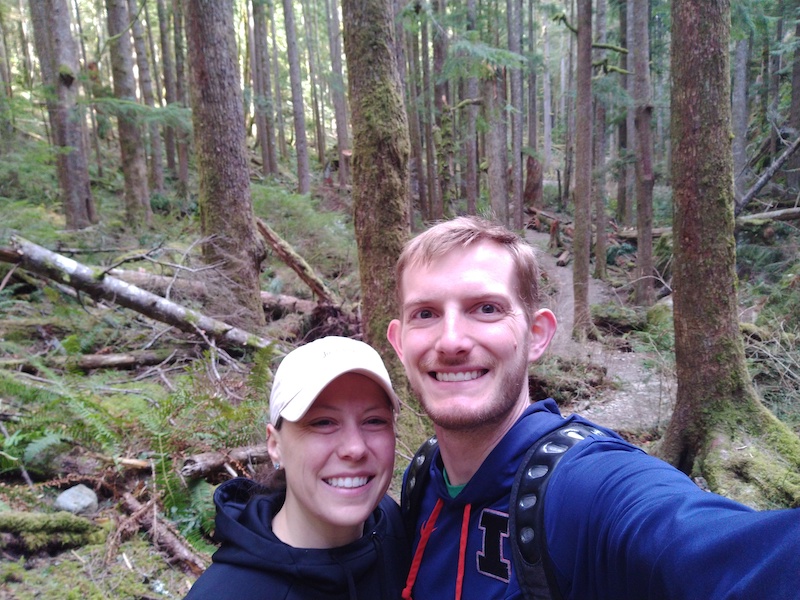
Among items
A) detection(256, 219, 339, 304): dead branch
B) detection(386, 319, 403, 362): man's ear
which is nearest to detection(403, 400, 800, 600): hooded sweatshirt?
detection(386, 319, 403, 362): man's ear

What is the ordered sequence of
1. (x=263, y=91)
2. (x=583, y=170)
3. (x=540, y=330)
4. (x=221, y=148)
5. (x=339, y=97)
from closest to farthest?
(x=540, y=330), (x=221, y=148), (x=583, y=170), (x=263, y=91), (x=339, y=97)

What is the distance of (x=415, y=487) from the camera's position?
6.43 feet

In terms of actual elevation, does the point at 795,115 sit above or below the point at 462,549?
above

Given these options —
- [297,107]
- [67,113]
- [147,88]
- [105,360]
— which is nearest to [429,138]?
[297,107]

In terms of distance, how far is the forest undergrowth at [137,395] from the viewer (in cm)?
315

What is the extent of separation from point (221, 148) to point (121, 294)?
2.84 m

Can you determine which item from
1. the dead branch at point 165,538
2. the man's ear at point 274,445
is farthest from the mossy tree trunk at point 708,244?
the man's ear at point 274,445

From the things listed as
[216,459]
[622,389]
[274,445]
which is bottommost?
[622,389]

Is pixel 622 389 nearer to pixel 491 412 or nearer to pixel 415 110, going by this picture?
pixel 491 412

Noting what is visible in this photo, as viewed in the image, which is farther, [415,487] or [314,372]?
[415,487]

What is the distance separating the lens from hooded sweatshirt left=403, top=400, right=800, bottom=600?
89 cm

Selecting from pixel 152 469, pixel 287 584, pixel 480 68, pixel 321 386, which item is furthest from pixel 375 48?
pixel 480 68

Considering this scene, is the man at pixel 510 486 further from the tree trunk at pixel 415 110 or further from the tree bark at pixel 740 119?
the tree trunk at pixel 415 110

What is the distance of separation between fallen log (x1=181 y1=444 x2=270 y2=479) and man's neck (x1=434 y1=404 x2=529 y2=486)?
8.22ft
